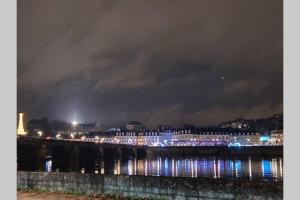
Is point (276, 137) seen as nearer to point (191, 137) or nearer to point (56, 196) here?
point (191, 137)

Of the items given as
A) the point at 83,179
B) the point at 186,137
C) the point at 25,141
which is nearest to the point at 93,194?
the point at 83,179

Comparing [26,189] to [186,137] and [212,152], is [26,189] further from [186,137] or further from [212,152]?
[186,137]

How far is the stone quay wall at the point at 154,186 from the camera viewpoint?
8336 mm

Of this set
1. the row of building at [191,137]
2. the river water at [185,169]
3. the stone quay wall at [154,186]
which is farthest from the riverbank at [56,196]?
the row of building at [191,137]

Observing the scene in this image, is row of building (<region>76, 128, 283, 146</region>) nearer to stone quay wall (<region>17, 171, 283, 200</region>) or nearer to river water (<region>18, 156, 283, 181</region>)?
river water (<region>18, 156, 283, 181</region>)

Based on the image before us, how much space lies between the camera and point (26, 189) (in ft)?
38.3

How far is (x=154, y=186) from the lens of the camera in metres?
9.58

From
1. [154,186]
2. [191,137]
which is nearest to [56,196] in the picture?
[154,186]

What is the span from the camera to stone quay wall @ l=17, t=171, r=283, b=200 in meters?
8.34

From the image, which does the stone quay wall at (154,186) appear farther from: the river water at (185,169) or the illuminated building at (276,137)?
the illuminated building at (276,137)

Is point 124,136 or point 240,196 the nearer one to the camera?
point 240,196

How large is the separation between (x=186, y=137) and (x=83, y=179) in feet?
453

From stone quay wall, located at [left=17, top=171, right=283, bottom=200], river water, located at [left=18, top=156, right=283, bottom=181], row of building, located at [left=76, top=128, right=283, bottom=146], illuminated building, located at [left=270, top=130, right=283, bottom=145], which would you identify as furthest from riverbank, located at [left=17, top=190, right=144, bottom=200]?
row of building, located at [left=76, top=128, right=283, bottom=146]

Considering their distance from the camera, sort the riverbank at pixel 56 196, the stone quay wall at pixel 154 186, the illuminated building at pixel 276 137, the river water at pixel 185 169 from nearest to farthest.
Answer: the stone quay wall at pixel 154 186
the riverbank at pixel 56 196
the river water at pixel 185 169
the illuminated building at pixel 276 137
